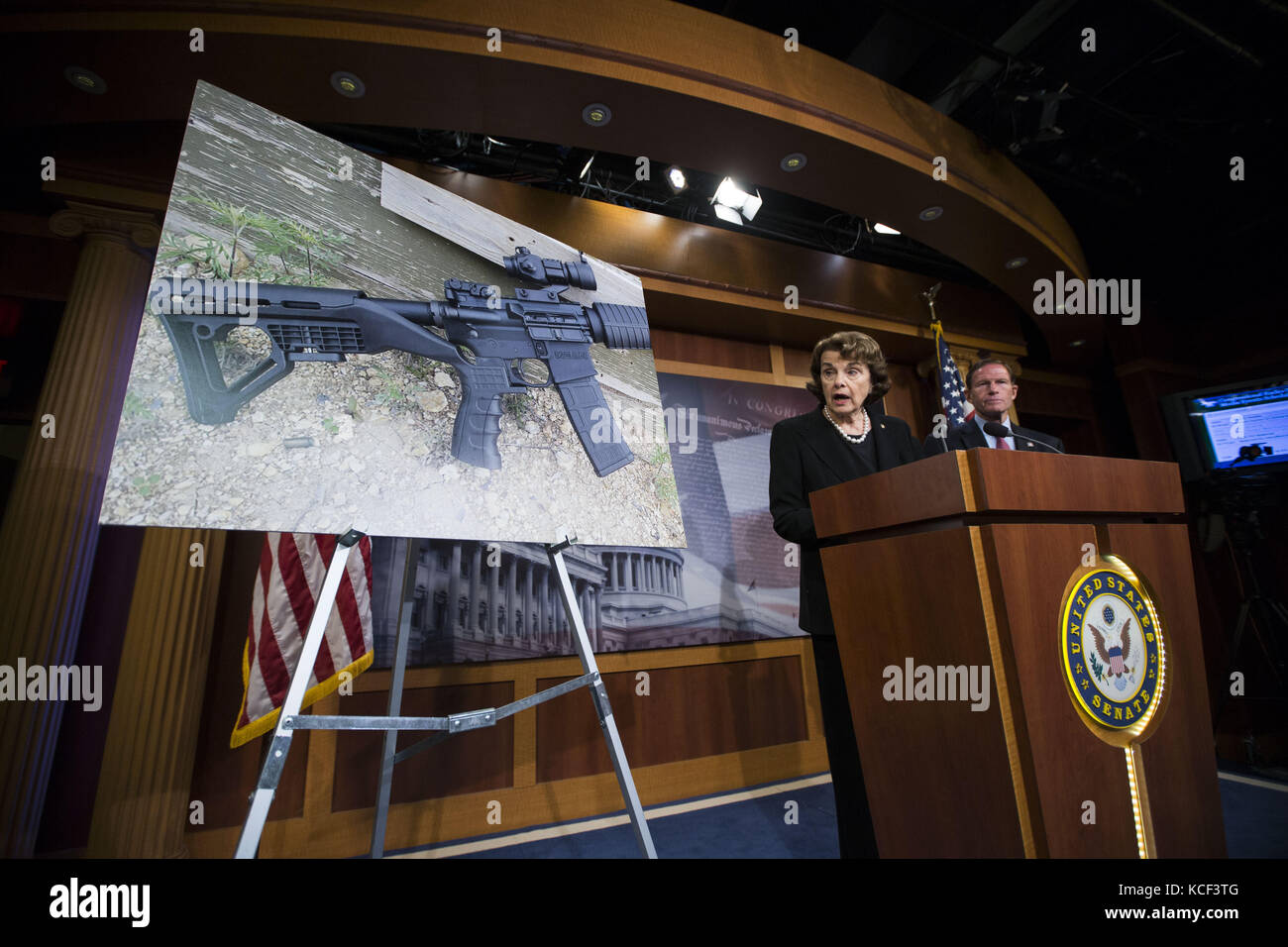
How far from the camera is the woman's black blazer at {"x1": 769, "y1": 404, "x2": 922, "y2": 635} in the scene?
1.36 metres

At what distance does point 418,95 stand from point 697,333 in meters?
2.04

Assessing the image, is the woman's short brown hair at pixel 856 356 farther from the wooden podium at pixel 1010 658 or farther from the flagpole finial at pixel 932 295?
the flagpole finial at pixel 932 295

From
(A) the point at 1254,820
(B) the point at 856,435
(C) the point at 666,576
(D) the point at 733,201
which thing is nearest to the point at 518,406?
(B) the point at 856,435

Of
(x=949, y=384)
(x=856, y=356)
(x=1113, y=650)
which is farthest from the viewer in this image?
(x=949, y=384)

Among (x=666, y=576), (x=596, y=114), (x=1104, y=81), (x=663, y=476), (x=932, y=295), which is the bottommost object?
(x=666, y=576)

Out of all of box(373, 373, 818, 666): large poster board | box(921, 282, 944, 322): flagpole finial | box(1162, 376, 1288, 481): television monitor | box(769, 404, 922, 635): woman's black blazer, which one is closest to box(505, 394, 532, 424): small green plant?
box(769, 404, 922, 635): woman's black blazer

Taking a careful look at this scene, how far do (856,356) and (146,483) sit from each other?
159cm

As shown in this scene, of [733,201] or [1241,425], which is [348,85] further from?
[1241,425]

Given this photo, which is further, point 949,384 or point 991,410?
point 949,384

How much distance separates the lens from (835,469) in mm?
1502

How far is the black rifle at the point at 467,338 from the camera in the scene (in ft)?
3.71

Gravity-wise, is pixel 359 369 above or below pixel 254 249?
below

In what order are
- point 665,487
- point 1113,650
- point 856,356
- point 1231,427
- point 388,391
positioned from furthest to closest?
1. point 1231,427
2. point 665,487
3. point 856,356
4. point 388,391
5. point 1113,650
